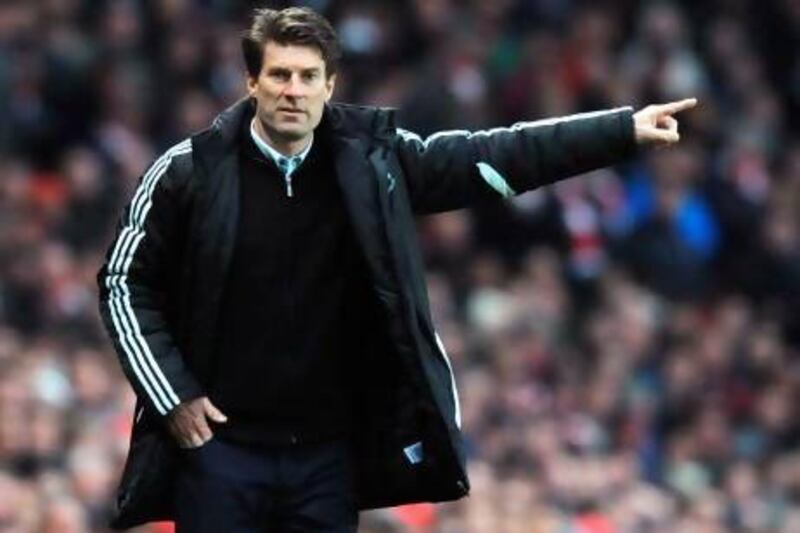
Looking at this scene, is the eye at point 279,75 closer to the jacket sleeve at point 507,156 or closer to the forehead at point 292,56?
the forehead at point 292,56

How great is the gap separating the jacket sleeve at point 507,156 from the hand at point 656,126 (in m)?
0.03

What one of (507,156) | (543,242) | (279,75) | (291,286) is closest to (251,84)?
(279,75)

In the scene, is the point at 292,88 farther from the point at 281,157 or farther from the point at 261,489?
the point at 261,489

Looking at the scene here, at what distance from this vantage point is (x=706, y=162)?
18.4 m

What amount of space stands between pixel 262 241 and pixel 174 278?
28cm

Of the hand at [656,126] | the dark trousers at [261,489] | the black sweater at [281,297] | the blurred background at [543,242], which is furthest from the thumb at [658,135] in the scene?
the blurred background at [543,242]

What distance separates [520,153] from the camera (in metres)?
8.34

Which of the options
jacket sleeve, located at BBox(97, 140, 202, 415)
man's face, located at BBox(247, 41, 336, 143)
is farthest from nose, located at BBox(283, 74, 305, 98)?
jacket sleeve, located at BBox(97, 140, 202, 415)

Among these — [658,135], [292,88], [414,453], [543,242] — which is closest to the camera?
[292,88]

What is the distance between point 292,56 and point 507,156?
69 cm

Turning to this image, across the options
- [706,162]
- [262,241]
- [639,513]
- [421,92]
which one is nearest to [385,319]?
[262,241]

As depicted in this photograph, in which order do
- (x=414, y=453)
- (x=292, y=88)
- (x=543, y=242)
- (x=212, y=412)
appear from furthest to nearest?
(x=543, y=242)
(x=414, y=453)
(x=212, y=412)
(x=292, y=88)

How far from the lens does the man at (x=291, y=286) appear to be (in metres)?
8.24

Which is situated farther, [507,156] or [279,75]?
[507,156]
